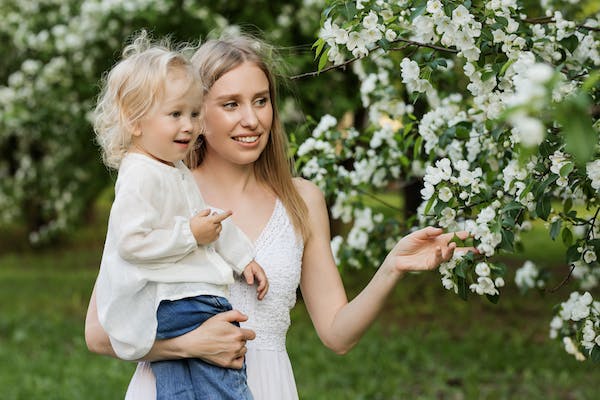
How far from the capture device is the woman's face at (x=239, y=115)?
2328 mm

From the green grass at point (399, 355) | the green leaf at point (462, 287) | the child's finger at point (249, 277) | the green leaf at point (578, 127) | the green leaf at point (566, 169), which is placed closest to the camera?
the green leaf at point (578, 127)

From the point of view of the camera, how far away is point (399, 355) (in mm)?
6914

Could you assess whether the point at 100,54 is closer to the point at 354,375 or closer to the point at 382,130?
the point at 354,375

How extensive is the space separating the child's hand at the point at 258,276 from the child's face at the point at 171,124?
1.19 ft

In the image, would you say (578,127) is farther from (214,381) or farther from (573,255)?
(573,255)

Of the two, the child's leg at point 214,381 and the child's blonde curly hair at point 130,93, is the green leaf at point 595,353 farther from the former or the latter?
the child's blonde curly hair at point 130,93

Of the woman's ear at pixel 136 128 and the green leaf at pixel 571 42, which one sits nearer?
the woman's ear at pixel 136 128

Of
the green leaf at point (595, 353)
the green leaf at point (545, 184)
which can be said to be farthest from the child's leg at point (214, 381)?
the green leaf at point (595, 353)

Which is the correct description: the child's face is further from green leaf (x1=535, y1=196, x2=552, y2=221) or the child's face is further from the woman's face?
green leaf (x1=535, y1=196, x2=552, y2=221)

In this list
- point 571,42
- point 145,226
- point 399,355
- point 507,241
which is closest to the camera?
point 145,226

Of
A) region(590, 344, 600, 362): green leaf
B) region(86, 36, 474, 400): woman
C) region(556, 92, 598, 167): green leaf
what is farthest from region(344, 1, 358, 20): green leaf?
region(556, 92, 598, 167): green leaf

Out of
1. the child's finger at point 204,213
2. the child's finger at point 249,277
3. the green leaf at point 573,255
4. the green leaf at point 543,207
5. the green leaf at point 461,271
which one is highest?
the child's finger at point 204,213

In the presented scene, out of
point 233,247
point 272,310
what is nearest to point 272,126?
point 233,247

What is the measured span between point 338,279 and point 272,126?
476mm
